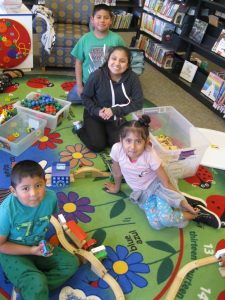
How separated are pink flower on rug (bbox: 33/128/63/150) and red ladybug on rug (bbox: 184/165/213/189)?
0.96 m

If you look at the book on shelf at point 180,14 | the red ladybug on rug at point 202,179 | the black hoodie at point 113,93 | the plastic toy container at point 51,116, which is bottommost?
the red ladybug on rug at point 202,179

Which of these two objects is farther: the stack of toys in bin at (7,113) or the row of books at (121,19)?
the row of books at (121,19)

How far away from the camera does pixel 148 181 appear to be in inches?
68.9

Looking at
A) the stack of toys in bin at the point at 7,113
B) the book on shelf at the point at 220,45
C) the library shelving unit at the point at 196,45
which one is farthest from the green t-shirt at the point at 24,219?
the book on shelf at the point at 220,45

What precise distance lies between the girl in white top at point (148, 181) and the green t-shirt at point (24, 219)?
0.53m

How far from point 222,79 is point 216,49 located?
0.99 feet

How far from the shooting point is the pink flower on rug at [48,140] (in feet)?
7.15

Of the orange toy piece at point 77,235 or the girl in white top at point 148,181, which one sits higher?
the girl in white top at point 148,181

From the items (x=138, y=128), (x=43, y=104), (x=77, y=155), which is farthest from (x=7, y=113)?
(x=138, y=128)

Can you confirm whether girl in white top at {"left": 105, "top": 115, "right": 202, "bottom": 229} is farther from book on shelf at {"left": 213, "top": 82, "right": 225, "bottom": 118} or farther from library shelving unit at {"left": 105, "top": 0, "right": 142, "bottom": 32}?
library shelving unit at {"left": 105, "top": 0, "right": 142, "bottom": 32}

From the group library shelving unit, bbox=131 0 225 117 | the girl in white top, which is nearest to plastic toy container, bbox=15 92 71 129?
the girl in white top

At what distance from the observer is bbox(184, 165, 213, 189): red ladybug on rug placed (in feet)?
6.81

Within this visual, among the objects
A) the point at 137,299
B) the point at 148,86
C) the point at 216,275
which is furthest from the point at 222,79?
the point at 137,299

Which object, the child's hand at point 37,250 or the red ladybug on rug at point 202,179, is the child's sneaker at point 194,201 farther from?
the child's hand at point 37,250
